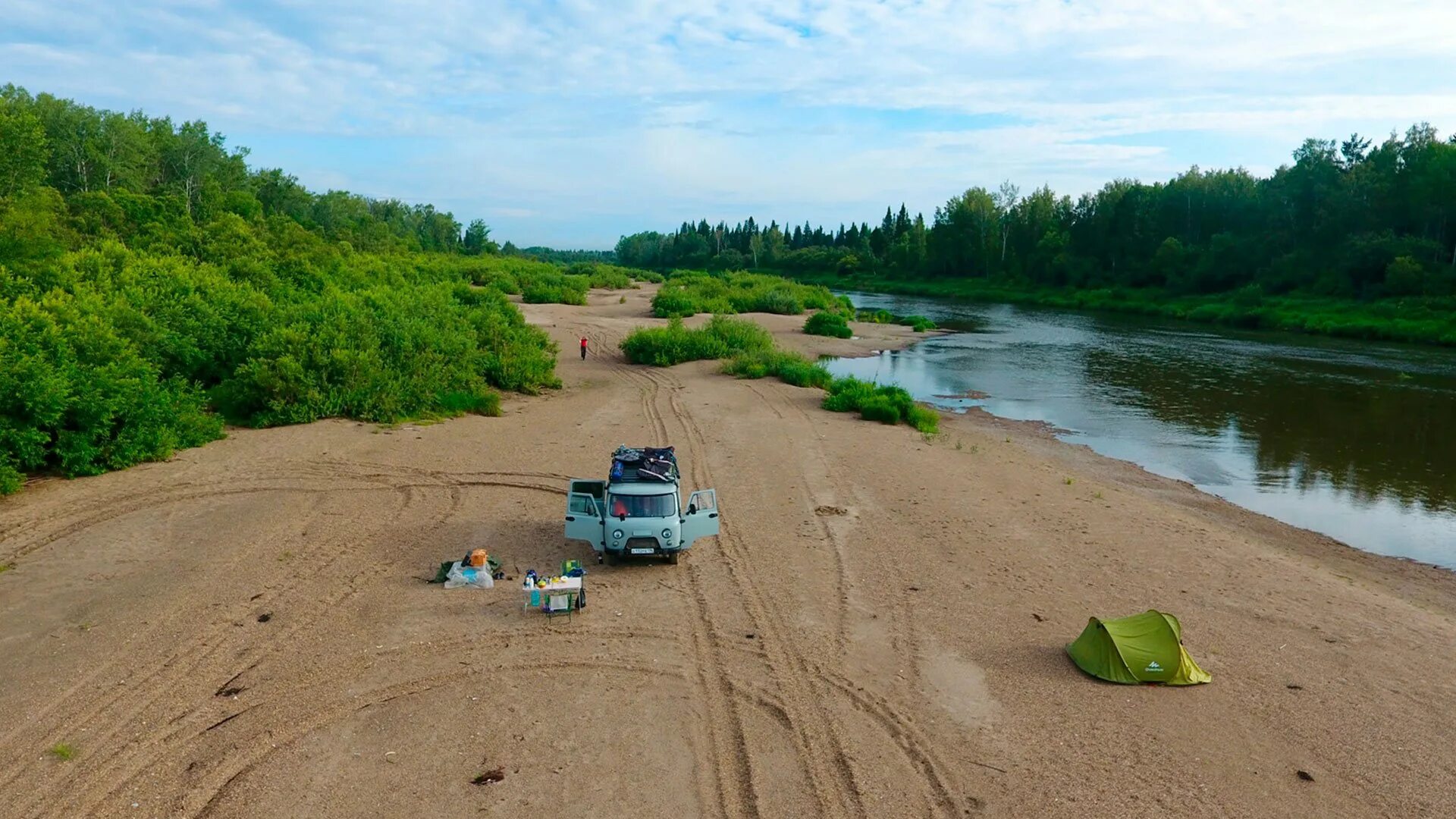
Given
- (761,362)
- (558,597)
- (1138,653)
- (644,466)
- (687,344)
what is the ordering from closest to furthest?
A: (1138,653)
(558,597)
(644,466)
(761,362)
(687,344)

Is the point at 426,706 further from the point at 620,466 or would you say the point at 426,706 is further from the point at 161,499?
the point at 161,499

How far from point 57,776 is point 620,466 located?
7660 mm

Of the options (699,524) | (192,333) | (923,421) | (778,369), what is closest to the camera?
(699,524)

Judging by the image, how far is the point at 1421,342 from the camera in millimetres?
54094

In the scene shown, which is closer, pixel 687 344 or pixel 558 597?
pixel 558 597

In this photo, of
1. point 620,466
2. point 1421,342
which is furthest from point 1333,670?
point 1421,342

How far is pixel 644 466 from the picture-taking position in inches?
542

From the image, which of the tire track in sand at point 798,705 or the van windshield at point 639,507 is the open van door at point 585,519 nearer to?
the van windshield at point 639,507

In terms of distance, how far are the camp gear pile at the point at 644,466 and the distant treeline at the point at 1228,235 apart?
214ft

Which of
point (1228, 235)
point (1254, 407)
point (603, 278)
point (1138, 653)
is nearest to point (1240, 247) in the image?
point (1228, 235)

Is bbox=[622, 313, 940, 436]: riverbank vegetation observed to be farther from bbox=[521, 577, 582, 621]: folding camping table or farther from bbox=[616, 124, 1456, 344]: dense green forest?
bbox=[616, 124, 1456, 344]: dense green forest

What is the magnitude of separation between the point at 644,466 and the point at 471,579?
306cm

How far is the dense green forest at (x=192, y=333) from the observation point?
1703 centimetres

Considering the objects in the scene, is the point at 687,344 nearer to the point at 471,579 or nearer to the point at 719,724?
the point at 471,579
